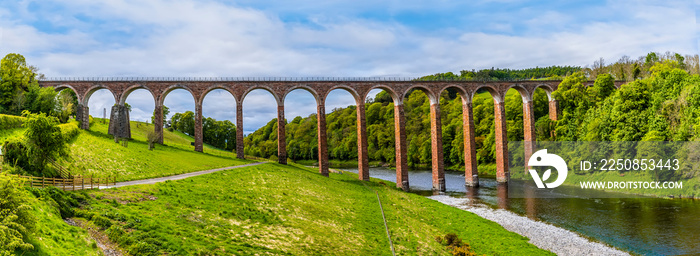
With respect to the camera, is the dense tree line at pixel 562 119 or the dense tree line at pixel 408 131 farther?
the dense tree line at pixel 408 131

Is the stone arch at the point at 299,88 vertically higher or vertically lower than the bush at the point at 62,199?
higher

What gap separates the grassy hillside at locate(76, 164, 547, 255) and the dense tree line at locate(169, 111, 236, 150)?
71481 millimetres

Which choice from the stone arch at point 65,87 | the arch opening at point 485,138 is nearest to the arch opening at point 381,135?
the arch opening at point 485,138

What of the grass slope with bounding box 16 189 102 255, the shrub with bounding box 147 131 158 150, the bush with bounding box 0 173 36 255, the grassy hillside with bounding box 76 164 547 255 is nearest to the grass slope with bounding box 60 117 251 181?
the shrub with bounding box 147 131 158 150

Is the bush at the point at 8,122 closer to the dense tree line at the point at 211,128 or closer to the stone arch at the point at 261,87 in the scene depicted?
the stone arch at the point at 261,87

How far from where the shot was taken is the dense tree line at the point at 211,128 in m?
96.4

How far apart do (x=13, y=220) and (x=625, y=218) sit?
1383 inches

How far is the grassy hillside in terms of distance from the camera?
50.4ft

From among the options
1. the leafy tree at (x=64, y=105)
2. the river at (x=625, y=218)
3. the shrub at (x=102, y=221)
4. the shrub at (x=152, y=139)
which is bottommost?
the river at (x=625, y=218)

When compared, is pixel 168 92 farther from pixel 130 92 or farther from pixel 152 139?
pixel 152 139

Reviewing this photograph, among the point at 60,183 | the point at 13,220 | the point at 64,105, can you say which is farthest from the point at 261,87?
the point at 13,220

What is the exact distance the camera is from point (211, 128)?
103 metres

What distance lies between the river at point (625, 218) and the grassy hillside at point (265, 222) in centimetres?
565

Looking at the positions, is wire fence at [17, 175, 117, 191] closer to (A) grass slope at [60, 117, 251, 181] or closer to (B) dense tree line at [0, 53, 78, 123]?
(A) grass slope at [60, 117, 251, 181]
